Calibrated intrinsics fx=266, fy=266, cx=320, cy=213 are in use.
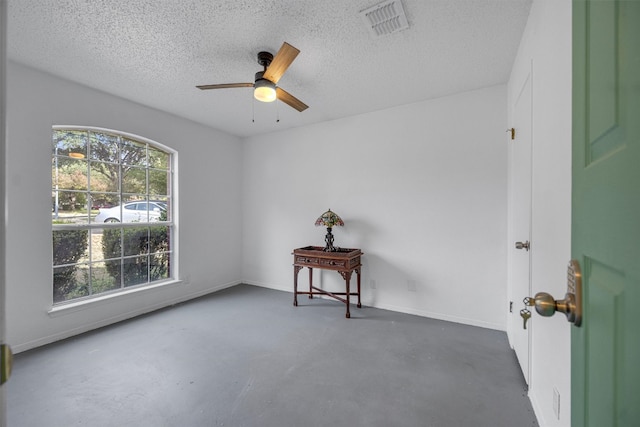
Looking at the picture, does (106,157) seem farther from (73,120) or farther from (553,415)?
(553,415)

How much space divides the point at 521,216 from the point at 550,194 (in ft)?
2.76

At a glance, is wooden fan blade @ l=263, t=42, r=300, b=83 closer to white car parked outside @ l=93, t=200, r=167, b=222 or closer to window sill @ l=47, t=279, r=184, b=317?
white car parked outside @ l=93, t=200, r=167, b=222

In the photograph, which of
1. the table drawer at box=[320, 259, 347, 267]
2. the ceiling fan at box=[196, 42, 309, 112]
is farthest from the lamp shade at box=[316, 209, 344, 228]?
the ceiling fan at box=[196, 42, 309, 112]

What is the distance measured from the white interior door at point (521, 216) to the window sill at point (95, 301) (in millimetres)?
3850

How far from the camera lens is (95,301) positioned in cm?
284

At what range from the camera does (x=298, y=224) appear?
4105 millimetres

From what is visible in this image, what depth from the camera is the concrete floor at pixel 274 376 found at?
64.4 inches

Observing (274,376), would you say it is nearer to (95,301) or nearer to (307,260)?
(307,260)

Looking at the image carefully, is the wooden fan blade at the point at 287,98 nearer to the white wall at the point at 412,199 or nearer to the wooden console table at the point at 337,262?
the white wall at the point at 412,199

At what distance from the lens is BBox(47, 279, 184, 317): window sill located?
259 cm
